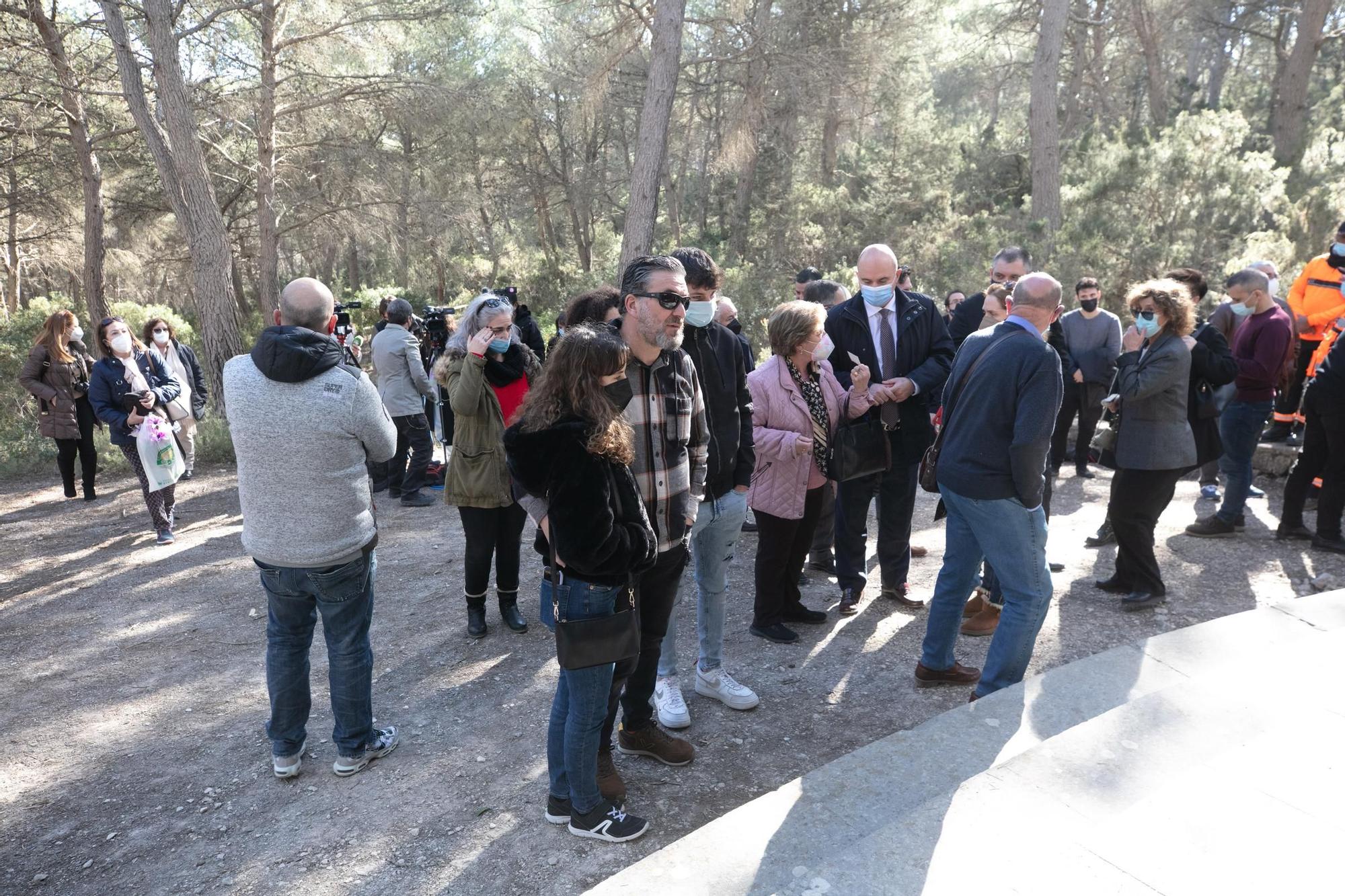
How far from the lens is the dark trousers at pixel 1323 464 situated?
5.29 metres

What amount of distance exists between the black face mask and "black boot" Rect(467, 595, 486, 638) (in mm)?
2272

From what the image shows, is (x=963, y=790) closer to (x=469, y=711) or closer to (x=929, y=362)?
(x=469, y=711)

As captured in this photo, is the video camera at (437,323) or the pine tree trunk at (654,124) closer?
the video camera at (437,323)

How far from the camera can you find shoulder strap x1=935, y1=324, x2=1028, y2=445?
10.7 feet

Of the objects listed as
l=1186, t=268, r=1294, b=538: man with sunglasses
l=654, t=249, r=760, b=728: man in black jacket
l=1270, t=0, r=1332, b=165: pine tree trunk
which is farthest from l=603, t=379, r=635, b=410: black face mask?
l=1270, t=0, r=1332, b=165: pine tree trunk

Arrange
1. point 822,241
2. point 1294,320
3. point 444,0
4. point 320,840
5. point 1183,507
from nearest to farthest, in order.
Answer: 1. point 320,840
2. point 1183,507
3. point 1294,320
4. point 444,0
5. point 822,241

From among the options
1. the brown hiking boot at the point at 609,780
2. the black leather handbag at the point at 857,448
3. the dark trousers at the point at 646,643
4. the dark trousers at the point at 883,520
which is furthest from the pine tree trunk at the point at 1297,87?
the brown hiking boot at the point at 609,780

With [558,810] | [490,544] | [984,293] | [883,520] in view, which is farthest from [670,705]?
[984,293]

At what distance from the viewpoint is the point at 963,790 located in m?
2.64

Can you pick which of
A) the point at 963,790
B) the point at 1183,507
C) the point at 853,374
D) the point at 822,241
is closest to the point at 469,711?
the point at 963,790

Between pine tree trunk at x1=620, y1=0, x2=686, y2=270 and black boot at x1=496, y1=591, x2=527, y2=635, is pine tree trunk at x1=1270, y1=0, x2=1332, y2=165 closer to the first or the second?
pine tree trunk at x1=620, y1=0, x2=686, y2=270

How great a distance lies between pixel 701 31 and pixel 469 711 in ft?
42.8

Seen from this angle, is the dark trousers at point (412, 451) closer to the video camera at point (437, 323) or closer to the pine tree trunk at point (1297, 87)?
the video camera at point (437, 323)

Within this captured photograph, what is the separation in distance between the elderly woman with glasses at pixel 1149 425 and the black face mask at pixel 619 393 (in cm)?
305
